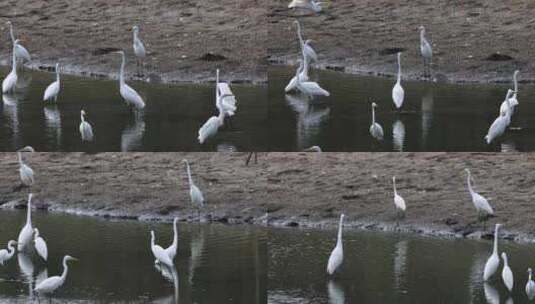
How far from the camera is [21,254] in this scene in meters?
10.0

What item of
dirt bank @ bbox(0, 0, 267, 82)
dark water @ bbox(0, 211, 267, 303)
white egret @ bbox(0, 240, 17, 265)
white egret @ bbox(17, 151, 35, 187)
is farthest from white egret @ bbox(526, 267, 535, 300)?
white egret @ bbox(17, 151, 35, 187)

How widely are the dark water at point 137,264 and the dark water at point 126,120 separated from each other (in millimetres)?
886

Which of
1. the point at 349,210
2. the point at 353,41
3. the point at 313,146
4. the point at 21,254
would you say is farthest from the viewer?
the point at 353,41

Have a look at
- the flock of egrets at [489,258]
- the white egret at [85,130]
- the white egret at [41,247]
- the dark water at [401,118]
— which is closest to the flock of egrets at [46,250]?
the white egret at [41,247]

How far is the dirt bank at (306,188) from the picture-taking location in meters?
10.7

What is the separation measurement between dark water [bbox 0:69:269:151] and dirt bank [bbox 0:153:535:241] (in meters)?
1.04

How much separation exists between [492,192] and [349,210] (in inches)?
52.4

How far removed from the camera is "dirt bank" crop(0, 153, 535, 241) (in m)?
10.7

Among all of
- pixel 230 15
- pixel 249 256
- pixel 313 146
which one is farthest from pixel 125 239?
pixel 230 15

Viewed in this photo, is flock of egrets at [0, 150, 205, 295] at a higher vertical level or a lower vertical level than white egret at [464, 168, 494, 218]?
lower

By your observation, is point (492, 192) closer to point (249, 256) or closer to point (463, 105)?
point (463, 105)

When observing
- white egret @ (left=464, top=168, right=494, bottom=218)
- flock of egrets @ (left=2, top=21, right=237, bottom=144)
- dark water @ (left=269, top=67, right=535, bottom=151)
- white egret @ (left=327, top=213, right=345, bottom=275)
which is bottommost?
white egret @ (left=327, top=213, right=345, bottom=275)

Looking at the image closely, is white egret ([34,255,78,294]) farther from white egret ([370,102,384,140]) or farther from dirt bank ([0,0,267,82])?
dirt bank ([0,0,267,82])

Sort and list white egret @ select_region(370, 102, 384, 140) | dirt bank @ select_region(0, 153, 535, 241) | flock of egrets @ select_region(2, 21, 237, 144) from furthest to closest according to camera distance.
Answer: dirt bank @ select_region(0, 153, 535, 241)
white egret @ select_region(370, 102, 384, 140)
flock of egrets @ select_region(2, 21, 237, 144)
